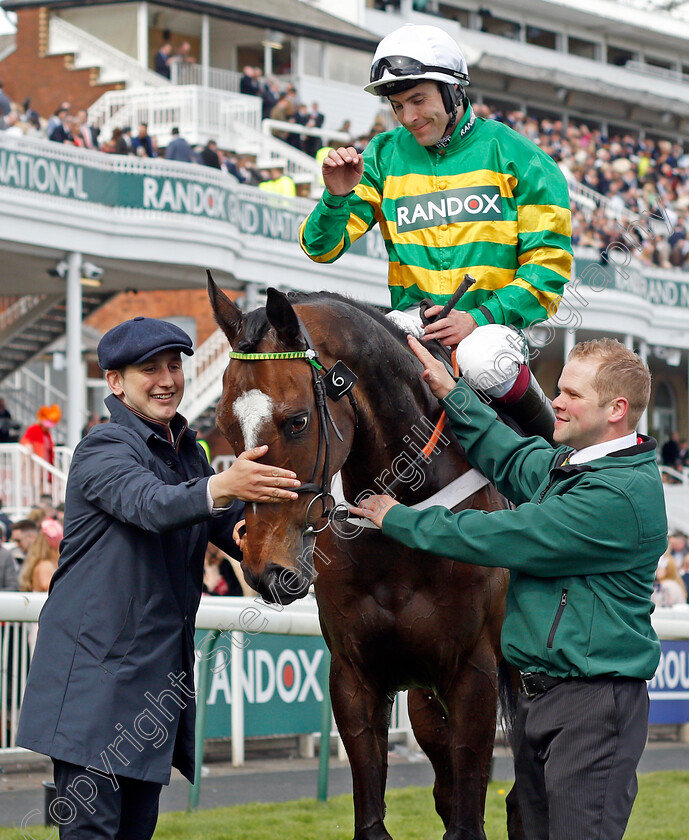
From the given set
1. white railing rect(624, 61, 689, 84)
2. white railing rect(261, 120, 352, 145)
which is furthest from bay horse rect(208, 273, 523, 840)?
white railing rect(624, 61, 689, 84)

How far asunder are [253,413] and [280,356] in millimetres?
169

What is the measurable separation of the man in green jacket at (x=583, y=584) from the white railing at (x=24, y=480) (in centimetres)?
977

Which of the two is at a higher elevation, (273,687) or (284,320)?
(284,320)

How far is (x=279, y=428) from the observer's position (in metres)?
3.06

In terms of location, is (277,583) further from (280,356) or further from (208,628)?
(208,628)

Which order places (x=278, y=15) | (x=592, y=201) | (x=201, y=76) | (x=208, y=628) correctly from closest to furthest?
(x=208, y=628)
(x=592, y=201)
(x=201, y=76)
(x=278, y=15)

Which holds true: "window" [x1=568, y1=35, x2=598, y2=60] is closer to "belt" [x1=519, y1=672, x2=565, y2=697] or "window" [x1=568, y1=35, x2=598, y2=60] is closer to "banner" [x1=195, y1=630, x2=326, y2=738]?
"banner" [x1=195, y1=630, x2=326, y2=738]

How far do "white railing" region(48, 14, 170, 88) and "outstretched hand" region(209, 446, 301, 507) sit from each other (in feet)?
72.3

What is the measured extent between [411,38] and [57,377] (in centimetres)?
2006

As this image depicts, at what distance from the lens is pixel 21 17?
27.4 metres

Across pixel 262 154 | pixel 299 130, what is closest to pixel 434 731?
pixel 262 154

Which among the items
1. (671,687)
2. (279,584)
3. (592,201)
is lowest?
(671,687)

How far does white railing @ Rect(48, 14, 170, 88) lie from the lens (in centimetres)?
2438

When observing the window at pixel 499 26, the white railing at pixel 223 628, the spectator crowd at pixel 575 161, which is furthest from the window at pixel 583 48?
the white railing at pixel 223 628
